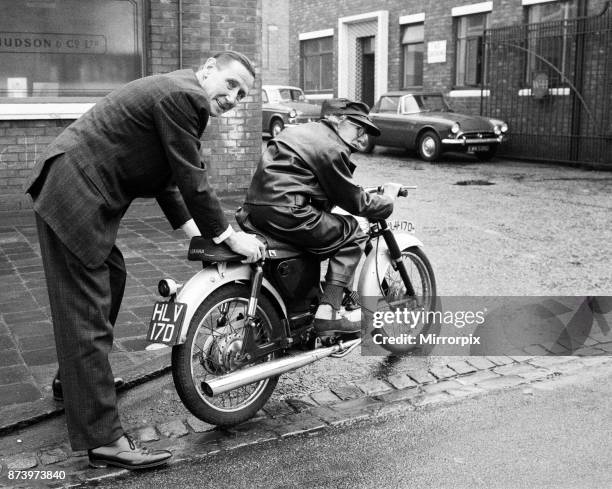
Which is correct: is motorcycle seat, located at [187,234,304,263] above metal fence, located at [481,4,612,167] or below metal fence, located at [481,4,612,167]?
below

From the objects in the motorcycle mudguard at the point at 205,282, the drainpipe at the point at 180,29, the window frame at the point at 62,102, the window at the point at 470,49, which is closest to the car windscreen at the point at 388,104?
the window at the point at 470,49

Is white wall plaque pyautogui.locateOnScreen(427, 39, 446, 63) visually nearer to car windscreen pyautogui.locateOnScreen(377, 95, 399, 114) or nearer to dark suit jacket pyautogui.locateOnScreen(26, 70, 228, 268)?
car windscreen pyautogui.locateOnScreen(377, 95, 399, 114)

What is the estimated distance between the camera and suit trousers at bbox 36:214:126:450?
3.74 m

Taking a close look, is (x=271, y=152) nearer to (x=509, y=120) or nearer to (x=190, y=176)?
(x=190, y=176)

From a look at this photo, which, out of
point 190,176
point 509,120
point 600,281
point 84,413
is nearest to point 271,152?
point 190,176

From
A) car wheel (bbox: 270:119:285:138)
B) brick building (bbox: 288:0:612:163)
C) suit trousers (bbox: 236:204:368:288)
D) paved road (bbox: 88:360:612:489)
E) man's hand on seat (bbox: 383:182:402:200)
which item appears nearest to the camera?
paved road (bbox: 88:360:612:489)

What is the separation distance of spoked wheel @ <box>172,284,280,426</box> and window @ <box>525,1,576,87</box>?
662 inches

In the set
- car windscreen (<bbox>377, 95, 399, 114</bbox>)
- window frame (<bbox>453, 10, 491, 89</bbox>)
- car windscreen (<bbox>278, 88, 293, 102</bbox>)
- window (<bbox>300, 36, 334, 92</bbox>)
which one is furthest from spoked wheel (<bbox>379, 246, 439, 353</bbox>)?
window (<bbox>300, 36, 334, 92</bbox>)

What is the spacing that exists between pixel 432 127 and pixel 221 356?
16.6 meters

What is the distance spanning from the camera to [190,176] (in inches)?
150

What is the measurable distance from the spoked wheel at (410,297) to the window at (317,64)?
85.7 ft

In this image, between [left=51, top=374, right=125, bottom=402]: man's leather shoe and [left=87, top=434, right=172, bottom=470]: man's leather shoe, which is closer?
[left=87, top=434, right=172, bottom=470]: man's leather shoe

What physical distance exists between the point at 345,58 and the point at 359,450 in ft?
88.5

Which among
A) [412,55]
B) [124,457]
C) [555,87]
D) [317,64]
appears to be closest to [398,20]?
[412,55]
